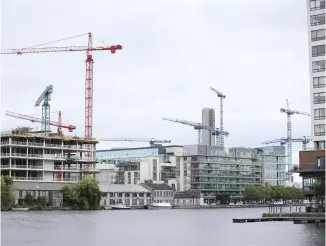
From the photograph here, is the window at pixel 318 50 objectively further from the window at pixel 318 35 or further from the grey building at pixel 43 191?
the grey building at pixel 43 191

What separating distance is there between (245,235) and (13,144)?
305 feet

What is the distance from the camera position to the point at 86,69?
186500mm

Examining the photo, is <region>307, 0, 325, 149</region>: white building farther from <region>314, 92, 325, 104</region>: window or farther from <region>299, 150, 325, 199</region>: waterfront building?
<region>299, 150, 325, 199</region>: waterfront building

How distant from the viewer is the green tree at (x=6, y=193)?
125 m

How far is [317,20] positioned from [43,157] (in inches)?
3266

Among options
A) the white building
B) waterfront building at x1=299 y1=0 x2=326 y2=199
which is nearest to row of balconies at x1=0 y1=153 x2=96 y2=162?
waterfront building at x1=299 y1=0 x2=326 y2=199

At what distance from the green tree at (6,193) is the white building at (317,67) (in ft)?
198

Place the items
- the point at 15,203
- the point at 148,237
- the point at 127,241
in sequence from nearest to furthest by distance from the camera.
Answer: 1. the point at 127,241
2. the point at 148,237
3. the point at 15,203

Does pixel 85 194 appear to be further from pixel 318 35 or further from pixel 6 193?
pixel 318 35

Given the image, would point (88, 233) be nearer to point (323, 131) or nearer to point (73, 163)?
point (323, 131)

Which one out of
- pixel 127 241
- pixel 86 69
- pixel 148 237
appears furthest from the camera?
pixel 86 69

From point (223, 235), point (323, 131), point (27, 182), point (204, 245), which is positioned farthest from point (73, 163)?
point (204, 245)

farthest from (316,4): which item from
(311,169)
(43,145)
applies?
(43,145)

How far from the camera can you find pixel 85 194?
142500mm
